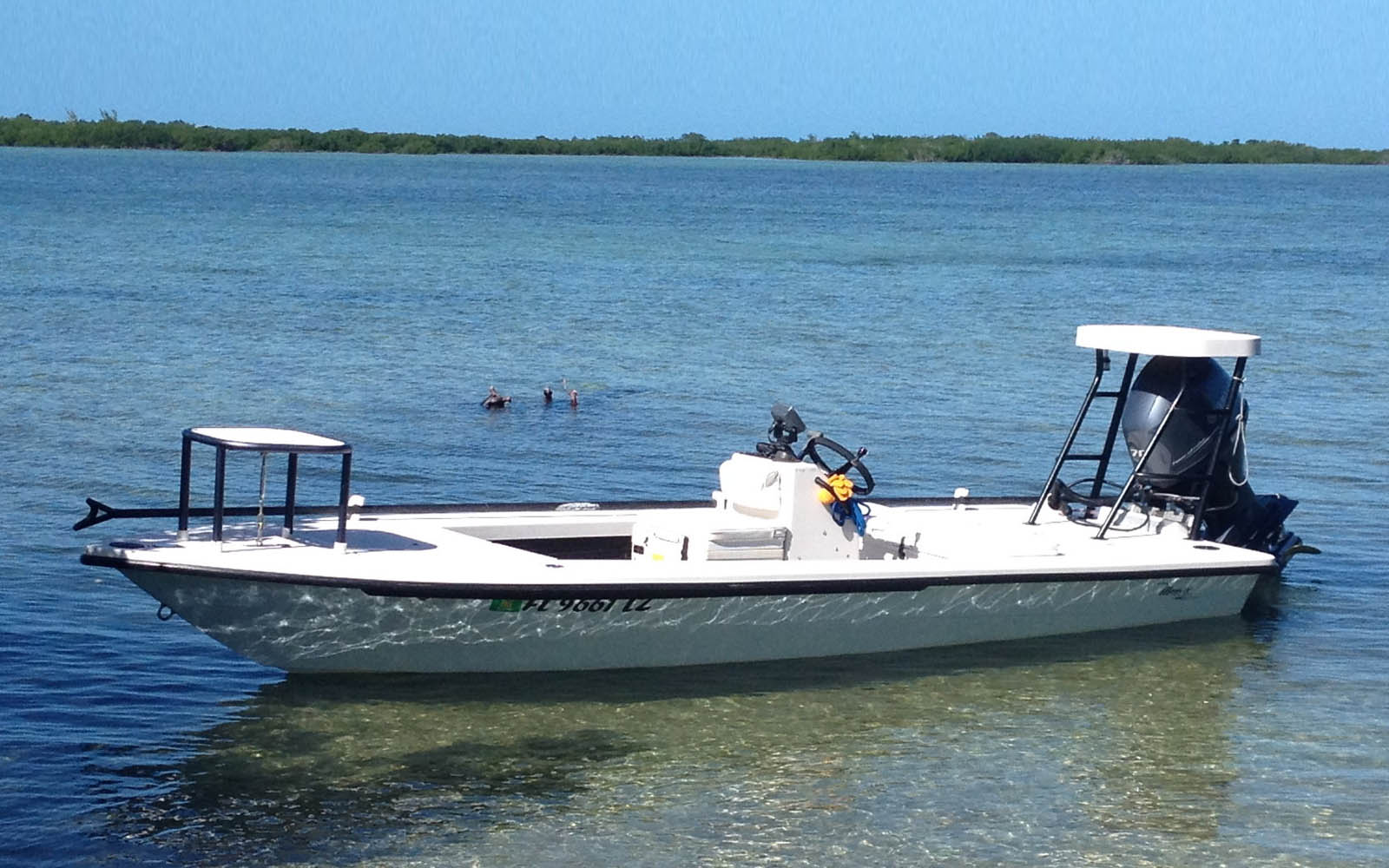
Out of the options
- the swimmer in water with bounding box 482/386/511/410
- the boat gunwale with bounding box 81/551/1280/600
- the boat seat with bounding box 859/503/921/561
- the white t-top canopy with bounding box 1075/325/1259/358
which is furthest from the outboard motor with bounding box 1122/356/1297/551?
the swimmer in water with bounding box 482/386/511/410

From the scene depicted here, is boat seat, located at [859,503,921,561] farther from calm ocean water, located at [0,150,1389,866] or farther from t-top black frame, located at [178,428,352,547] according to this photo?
t-top black frame, located at [178,428,352,547]

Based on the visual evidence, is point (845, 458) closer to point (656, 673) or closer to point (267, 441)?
point (656, 673)

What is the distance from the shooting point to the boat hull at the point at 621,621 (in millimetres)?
11133

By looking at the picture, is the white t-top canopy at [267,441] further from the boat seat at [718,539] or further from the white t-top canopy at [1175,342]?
the white t-top canopy at [1175,342]

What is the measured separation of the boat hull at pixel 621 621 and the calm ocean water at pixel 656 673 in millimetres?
185

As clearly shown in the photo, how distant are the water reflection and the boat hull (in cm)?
16

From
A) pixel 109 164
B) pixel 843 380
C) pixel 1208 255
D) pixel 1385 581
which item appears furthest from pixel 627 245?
pixel 109 164

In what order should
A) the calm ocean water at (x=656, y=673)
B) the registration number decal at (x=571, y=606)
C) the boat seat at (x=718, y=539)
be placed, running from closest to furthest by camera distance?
1. the calm ocean water at (x=656, y=673)
2. the registration number decal at (x=571, y=606)
3. the boat seat at (x=718, y=539)

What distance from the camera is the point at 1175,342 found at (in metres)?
14.1

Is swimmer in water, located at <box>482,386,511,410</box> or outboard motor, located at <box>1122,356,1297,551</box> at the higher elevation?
outboard motor, located at <box>1122,356,1297,551</box>

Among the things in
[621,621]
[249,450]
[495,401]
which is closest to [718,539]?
[621,621]

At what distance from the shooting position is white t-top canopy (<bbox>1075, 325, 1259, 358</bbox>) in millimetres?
14008

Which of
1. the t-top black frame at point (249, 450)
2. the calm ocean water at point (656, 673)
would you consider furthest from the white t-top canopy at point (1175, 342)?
the t-top black frame at point (249, 450)

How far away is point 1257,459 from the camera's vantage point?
70.5 feet
